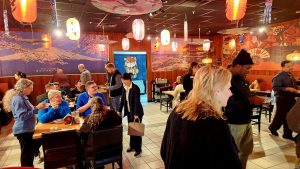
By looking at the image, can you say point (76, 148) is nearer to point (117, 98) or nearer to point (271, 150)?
point (117, 98)

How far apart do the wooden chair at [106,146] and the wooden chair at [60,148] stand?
0.96 ft

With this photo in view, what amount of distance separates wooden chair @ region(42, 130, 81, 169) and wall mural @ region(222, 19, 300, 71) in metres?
8.54

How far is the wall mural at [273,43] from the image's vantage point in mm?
7805

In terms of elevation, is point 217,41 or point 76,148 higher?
point 217,41

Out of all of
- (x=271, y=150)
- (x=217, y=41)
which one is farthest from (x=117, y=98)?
(x=217, y=41)

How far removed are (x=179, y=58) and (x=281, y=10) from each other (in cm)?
571

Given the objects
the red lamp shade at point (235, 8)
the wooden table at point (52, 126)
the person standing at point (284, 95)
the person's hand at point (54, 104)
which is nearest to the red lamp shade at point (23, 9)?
the person's hand at point (54, 104)

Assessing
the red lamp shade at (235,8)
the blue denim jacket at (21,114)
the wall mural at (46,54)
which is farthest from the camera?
the wall mural at (46,54)

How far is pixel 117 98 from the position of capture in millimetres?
5895

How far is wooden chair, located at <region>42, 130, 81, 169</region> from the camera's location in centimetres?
263

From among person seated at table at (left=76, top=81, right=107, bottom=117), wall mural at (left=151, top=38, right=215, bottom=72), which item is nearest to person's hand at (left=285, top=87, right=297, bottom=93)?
person seated at table at (left=76, top=81, right=107, bottom=117)

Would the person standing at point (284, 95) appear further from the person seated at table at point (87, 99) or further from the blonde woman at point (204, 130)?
the person seated at table at point (87, 99)

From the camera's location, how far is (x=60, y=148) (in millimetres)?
2756

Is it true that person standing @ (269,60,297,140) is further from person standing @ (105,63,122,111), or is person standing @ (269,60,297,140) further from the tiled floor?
person standing @ (105,63,122,111)
